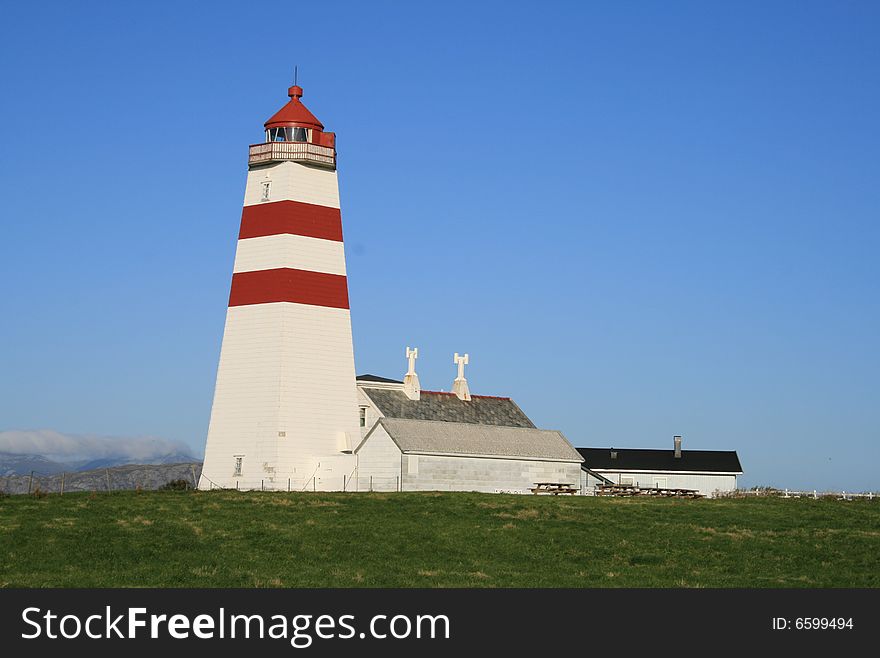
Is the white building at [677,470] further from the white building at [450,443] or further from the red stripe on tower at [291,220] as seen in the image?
the red stripe on tower at [291,220]

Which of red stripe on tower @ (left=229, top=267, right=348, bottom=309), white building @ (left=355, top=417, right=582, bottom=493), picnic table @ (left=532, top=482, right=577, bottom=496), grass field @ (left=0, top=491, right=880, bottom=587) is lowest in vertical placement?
grass field @ (left=0, top=491, right=880, bottom=587)

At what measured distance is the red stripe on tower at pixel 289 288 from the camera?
64.1 meters

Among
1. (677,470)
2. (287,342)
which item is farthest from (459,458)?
(677,470)

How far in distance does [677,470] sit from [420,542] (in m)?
51.7

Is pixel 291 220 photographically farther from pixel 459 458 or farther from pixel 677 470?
pixel 677 470

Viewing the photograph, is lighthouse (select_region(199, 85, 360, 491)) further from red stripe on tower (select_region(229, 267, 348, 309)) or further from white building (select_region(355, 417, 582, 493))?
white building (select_region(355, 417, 582, 493))

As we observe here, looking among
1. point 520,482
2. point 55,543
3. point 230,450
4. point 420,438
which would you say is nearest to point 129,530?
point 55,543

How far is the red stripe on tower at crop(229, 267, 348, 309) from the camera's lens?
210 feet

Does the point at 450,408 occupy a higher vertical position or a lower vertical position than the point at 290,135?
lower

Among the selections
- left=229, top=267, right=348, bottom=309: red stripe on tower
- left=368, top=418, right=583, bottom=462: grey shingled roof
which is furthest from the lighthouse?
left=368, top=418, right=583, bottom=462: grey shingled roof

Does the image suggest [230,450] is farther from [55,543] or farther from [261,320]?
[55,543]

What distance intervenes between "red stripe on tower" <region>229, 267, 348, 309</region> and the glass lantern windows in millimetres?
6951

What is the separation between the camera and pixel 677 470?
308 ft
